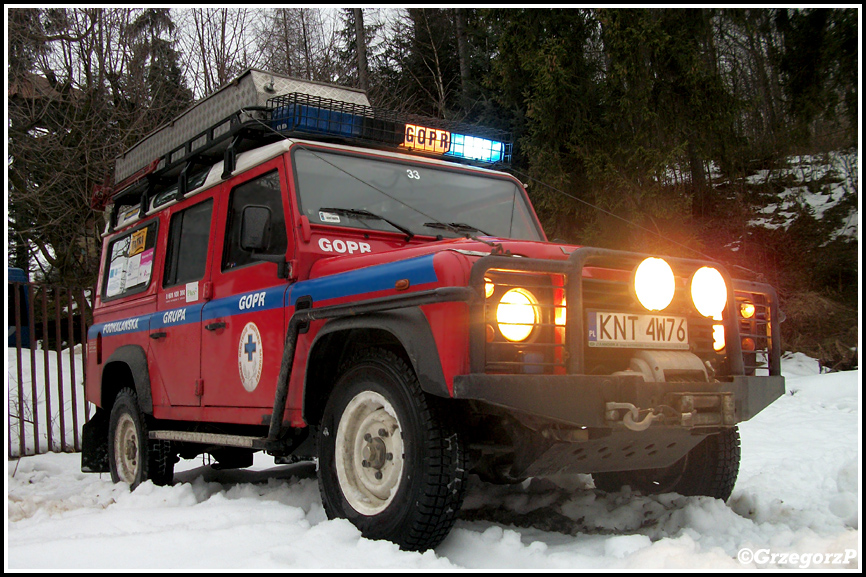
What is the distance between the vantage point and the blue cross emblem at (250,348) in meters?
4.73

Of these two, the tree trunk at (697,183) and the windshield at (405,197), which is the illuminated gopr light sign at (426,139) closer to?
the windshield at (405,197)

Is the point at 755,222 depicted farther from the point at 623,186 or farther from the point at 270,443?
the point at 270,443

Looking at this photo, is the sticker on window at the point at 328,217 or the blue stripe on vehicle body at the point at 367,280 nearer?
the blue stripe on vehicle body at the point at 367,280

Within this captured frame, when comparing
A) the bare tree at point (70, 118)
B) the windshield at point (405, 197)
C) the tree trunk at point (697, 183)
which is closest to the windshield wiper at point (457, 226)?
the windshield at point (405, 197)

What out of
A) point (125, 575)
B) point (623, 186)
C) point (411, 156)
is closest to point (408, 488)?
point (125, 575)

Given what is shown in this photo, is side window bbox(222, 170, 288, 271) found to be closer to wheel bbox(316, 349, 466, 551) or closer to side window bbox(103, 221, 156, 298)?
wheel bbox(316, 349, 466, 551)

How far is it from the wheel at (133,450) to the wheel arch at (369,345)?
245 cm

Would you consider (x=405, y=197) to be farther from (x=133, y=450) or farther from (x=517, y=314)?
(x=133, y=450)

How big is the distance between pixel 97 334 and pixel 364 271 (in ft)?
14.0

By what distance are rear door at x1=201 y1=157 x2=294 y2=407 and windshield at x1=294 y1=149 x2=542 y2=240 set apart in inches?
8.4

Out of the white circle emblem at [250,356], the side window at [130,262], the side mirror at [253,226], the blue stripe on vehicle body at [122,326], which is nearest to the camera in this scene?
the side mirror at [253,226]

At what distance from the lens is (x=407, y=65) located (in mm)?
21672

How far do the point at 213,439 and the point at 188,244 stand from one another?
1626 millimetres

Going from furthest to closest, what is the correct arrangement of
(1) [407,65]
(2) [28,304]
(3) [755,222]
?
(1) [407,65] < (3) [755,222] < (2) [28,304]
